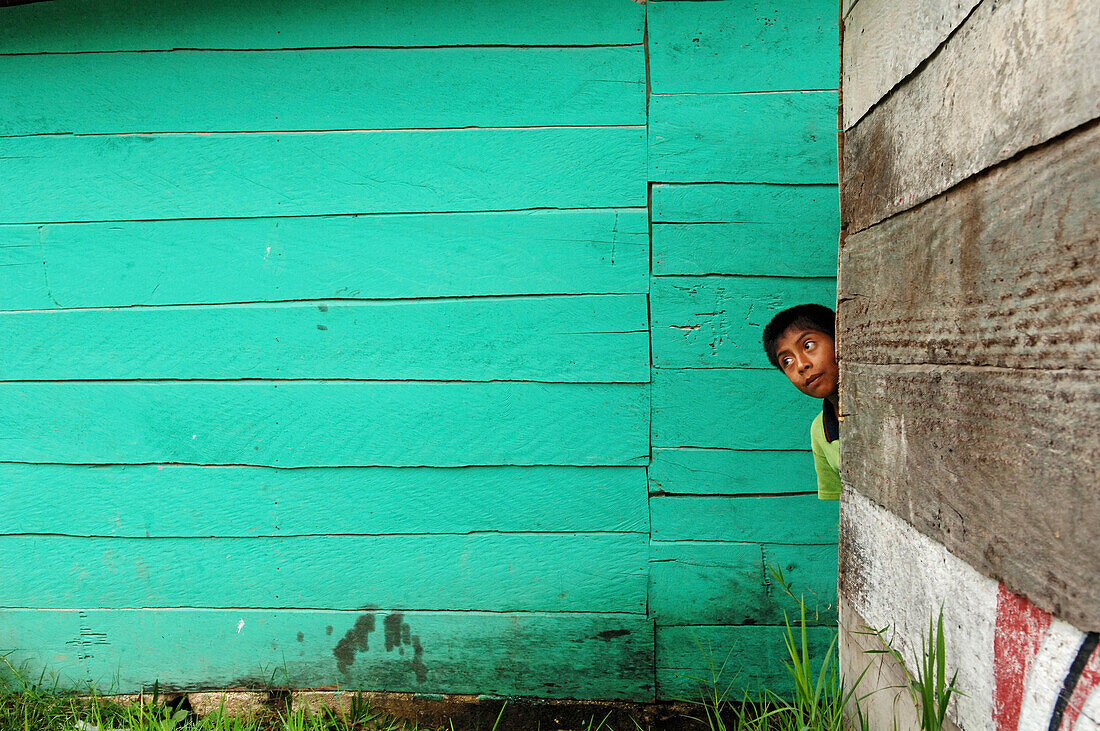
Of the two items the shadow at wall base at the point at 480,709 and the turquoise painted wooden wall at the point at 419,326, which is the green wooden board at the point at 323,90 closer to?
the turquoise painted wooden wall at the point at 419,326

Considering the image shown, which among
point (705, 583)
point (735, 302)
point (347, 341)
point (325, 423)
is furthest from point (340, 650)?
point (735, 302)

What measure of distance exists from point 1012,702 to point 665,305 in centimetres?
132

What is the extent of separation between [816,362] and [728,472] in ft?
1.56

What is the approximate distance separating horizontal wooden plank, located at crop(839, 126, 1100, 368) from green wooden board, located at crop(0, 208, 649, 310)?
107 centimetres

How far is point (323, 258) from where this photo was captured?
1.83 meters

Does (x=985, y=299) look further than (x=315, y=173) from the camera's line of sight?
No

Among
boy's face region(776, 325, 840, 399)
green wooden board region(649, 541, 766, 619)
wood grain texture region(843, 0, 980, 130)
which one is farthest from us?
green wooden board region(649, 541, 766, 619)

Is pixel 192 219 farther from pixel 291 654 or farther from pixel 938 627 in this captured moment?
pixel 938 627

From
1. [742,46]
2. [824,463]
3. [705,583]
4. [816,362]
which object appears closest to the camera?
[816,362]

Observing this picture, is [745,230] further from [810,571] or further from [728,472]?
[810,571]

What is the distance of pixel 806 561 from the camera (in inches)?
70.9

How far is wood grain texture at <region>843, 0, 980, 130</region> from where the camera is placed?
0.64 m

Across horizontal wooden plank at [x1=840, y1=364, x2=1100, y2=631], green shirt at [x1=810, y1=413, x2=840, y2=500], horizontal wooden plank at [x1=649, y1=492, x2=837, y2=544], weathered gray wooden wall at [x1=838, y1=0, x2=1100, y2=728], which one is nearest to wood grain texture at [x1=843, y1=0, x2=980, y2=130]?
weathered gray wooden wall at [x1=838, y1=0, x2=1100, y2=728]

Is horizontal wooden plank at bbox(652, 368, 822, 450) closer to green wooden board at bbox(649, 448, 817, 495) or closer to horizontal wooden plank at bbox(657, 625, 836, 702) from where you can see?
green wooden board at bbox(649, 448, 817, 495)
